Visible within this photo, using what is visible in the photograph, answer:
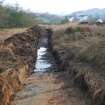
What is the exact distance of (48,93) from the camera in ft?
56.9

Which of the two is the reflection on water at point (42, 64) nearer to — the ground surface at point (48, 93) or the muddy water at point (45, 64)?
the muddy water at point (45, 64)

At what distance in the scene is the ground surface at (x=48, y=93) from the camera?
15.6 meters

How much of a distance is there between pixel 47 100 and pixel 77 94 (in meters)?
1.42

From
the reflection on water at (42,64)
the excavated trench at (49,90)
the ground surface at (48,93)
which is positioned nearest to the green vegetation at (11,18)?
the reflection on water at (42,64)

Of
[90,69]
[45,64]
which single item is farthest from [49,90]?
[45,64]

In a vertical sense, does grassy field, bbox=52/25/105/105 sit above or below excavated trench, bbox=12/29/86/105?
above

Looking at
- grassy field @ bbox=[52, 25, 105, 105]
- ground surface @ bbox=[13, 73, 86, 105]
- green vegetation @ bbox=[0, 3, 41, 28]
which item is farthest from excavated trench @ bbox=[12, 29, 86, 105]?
green vegetation @ bbox=[0, 3, 41, 28]

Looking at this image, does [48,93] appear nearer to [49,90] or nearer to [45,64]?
[49,90]

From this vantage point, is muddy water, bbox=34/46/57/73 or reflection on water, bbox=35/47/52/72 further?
reflection on water, bbox=35/47/52/72

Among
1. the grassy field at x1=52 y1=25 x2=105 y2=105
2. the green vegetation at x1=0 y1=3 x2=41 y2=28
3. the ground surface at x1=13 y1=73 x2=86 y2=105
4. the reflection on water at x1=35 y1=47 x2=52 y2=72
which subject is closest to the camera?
the grassy field at x1=52 y1=25 x2=105 y2=105

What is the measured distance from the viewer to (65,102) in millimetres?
15492

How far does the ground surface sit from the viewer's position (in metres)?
15.6

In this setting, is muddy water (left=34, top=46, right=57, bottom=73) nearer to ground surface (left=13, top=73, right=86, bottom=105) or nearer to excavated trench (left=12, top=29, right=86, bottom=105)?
excavated trench (left=12, top=29, right=86, bottom=105)

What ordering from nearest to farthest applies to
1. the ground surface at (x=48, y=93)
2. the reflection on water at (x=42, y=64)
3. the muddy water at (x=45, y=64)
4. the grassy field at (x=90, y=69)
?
the grassy field at (x=90, y=69)
the ground surface at (x=48, y=93)
the muddy water at (x=45, y=64)
the reflection on water at (x=42, y=64)
